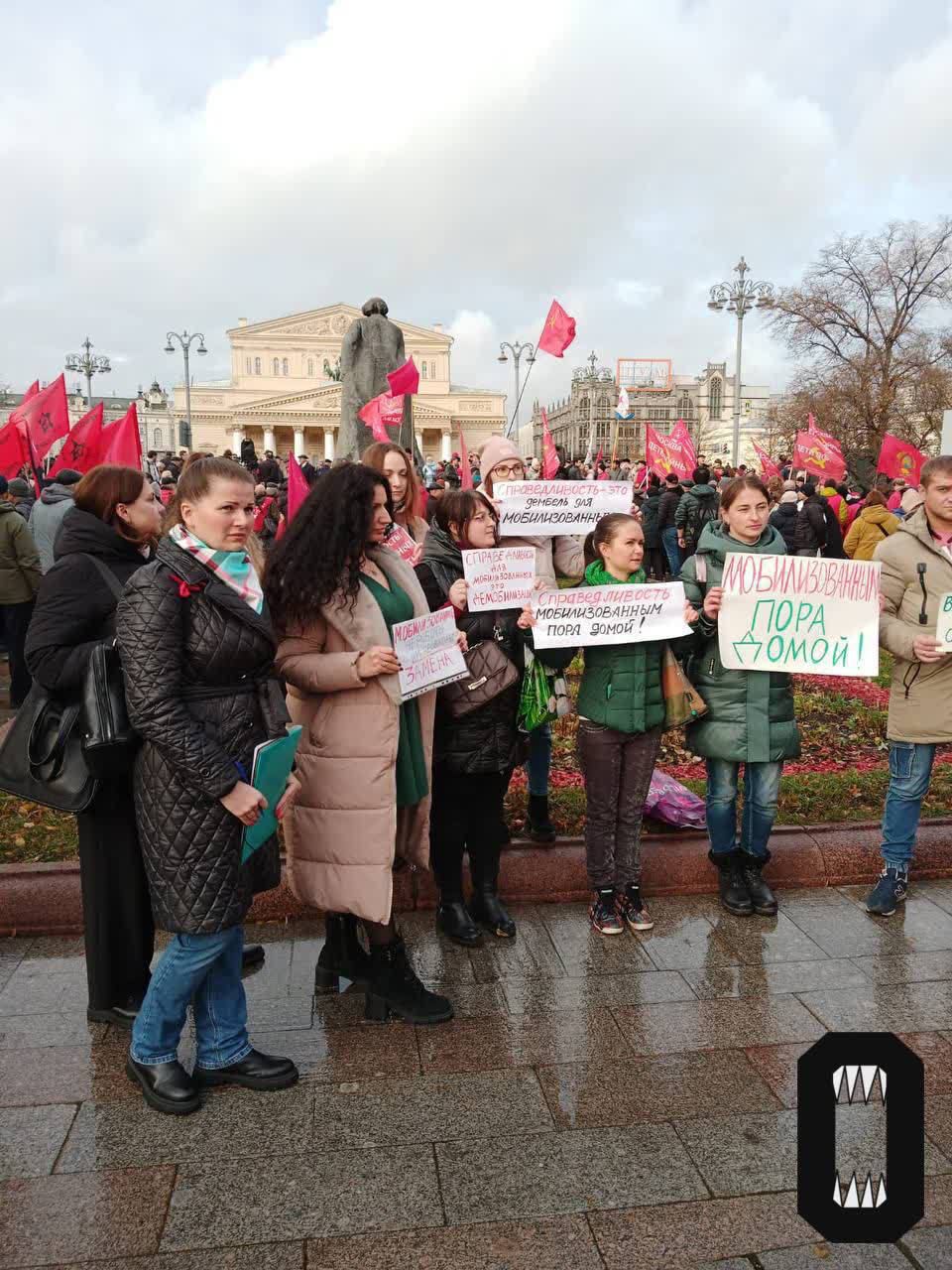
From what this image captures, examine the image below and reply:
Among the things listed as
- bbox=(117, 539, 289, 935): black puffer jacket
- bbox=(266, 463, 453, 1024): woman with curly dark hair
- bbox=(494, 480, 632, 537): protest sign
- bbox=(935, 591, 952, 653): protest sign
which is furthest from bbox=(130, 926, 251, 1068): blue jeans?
bbox=(935, 591, 952, 653): protest sign

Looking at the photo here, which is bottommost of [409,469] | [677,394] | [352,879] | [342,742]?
[352,879]

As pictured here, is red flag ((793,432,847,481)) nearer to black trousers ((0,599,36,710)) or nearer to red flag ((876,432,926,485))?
red flag ((876,432,926,485))

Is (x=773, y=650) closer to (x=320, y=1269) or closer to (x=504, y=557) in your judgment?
(x=504, y=557)

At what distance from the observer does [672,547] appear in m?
13.8

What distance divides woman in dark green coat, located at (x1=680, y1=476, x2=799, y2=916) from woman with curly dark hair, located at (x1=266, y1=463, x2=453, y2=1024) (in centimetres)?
157

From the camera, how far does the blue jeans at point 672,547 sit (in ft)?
44.3

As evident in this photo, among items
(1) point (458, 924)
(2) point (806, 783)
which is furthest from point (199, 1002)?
(2) point (806, 783)

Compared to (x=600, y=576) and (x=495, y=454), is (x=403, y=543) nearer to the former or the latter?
(x=495, y=454)

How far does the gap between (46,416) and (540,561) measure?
24.2 feet

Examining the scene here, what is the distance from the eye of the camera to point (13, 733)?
11.0 ft

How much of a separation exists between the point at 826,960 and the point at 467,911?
1.50 m

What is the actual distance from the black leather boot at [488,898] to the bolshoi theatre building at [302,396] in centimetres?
8712

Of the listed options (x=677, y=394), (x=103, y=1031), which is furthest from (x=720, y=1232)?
(x=677, y=394)

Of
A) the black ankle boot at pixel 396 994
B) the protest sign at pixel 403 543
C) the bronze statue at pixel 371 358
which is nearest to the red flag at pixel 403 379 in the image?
the bronze statue at pixel 371 358
